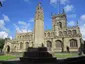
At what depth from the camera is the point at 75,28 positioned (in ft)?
204

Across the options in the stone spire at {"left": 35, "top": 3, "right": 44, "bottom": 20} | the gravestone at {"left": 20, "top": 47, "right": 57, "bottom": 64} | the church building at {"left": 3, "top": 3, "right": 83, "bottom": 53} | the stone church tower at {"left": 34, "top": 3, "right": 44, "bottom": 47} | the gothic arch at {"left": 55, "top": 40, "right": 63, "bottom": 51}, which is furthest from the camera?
the gothic arch at {"left": 55, "top": 40, "right": 63, "bottom": 51}

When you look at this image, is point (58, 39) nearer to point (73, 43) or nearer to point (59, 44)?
point (59, 44)

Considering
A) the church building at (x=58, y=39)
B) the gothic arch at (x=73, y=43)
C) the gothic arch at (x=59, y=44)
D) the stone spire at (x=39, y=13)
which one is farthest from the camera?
the gothic arch at (x=59, y=44)

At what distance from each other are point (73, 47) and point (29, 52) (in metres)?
39.7

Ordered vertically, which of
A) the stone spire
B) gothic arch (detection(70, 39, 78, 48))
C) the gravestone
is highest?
the stone spire

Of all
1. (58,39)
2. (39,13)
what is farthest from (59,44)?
(39,13)

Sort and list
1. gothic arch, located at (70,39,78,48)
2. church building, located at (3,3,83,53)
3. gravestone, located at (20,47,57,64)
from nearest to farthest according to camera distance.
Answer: gravestone, located at (20,47,57,64) → gothic arch, located at (70,39,78,48) → church building, located at (3,3,83,53)

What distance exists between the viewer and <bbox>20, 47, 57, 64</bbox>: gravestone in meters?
19.2

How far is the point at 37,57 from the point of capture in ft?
65.0

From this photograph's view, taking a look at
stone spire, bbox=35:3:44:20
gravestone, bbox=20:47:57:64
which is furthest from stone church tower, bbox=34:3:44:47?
gravestone, bbox=20:47:57:64

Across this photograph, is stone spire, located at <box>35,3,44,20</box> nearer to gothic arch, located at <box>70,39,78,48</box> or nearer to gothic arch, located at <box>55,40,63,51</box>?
gothic arch, located at <box>70,39,78,48</box>

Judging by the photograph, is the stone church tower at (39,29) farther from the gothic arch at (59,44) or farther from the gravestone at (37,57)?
the gothic arch at (59,44)

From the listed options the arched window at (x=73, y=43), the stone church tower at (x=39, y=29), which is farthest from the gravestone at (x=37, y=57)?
the arched window at (x=73, y=43)

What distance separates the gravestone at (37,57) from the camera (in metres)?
19.2
